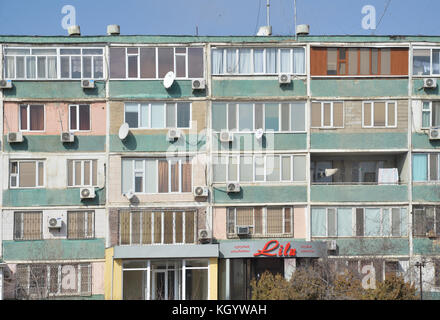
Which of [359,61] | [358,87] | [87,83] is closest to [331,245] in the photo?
[358,87]

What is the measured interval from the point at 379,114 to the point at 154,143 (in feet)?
31.9

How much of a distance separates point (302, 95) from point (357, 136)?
2937 mm

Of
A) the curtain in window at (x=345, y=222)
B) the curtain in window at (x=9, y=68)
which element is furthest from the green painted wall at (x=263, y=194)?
the curtain in window at (x=9, y=68)

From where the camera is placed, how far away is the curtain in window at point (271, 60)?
1291 inches

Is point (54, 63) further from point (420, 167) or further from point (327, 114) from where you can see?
point (420, 167)

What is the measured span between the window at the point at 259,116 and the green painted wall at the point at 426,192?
5.48 m

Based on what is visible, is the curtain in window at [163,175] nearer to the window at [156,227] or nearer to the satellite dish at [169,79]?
the window at [156,227]

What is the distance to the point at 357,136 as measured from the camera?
3256 centimetres

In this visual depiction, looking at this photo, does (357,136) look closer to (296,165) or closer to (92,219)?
(296,165)

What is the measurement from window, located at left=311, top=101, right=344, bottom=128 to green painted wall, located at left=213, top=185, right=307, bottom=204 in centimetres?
287

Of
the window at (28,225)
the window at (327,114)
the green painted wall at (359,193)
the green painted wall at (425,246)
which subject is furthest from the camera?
the window at (327,114)

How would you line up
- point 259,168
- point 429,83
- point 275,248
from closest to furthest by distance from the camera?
point 275,248 < point 429,83 < point 259,168

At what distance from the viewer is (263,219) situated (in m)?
32.2
